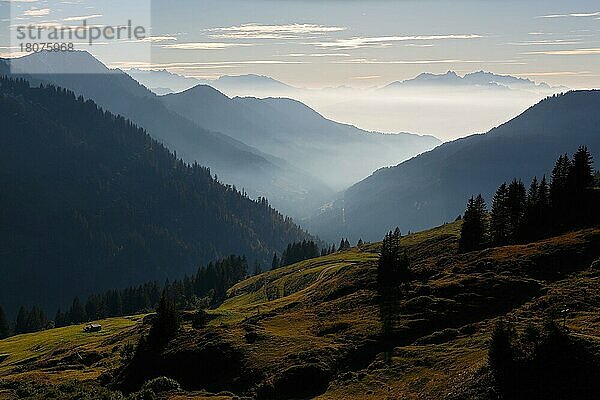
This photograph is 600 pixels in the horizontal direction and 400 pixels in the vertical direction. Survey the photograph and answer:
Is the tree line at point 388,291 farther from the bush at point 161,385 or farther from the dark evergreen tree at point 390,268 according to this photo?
the bush at point 161,385

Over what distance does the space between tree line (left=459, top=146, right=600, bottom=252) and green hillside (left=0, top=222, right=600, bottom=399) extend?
14.8 meters

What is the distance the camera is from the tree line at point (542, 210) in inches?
4309

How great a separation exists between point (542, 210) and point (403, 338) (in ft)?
198

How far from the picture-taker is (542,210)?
113m

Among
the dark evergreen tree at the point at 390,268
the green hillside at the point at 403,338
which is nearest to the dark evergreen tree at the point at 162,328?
the green hillside at the point at 403,338

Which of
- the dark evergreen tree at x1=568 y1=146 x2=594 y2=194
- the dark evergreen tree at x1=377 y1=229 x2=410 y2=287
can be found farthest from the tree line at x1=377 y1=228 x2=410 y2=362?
the dark evergreen tree at x1=568 y1=146 x2=594 y2=194

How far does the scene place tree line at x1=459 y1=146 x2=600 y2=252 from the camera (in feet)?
359

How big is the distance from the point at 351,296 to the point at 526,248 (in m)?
32.2

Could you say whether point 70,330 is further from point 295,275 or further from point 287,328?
point 287,328

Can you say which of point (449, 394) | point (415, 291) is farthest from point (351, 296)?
point (449, 394)

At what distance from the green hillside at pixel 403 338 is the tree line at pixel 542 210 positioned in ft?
48.6

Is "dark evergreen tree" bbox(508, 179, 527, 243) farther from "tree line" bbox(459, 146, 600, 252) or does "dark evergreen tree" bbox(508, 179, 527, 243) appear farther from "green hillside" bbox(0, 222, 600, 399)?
"green hillside" bbox(0, 222, 600, 399)

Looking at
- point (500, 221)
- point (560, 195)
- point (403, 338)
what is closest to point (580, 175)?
point (560, 195)

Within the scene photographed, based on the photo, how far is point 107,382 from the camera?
81.5 meters
